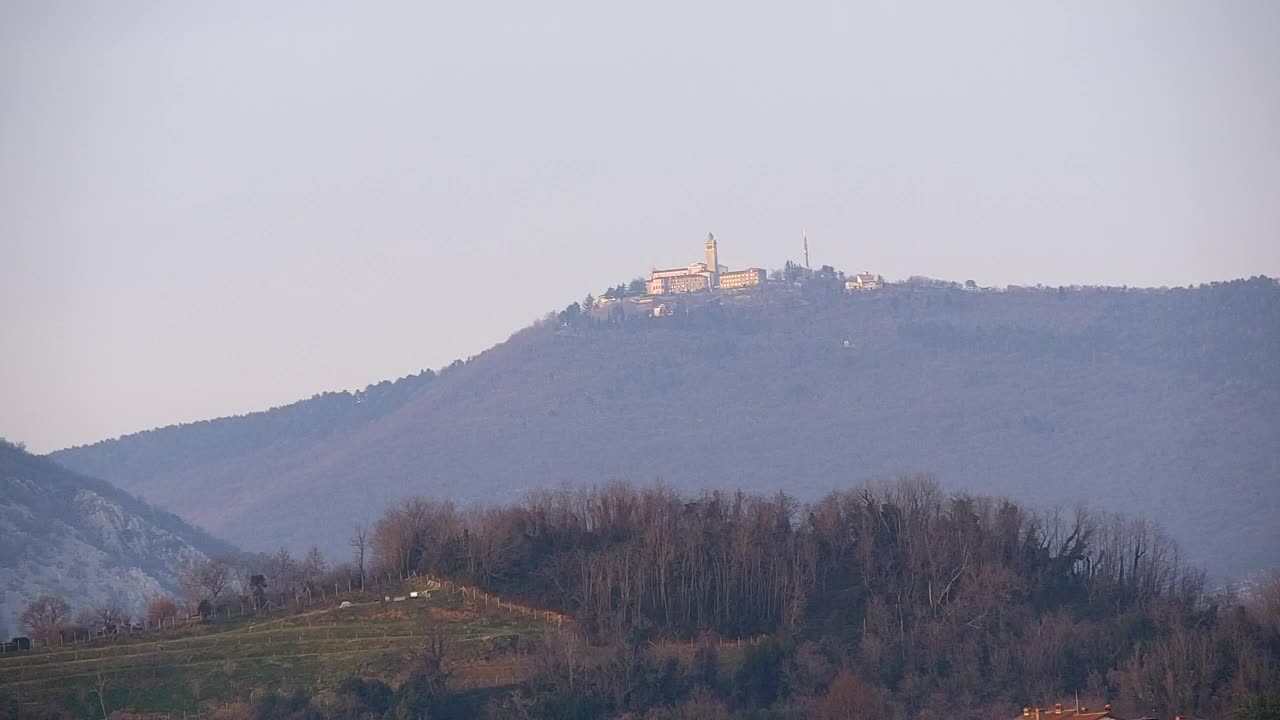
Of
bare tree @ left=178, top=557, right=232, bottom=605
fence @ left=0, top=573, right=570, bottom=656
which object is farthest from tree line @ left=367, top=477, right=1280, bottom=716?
bare tree @ left=178, top=557, right=232, bottom=605

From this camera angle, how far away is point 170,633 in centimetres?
8119

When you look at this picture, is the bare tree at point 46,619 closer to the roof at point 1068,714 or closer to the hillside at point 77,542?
the hillside at point 77,542

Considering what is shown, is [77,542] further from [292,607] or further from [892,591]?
[892,591]

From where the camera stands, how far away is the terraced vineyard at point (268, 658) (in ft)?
240

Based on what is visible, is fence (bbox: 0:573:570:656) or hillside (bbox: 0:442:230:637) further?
hillside (bbox: 0:442:230:637)

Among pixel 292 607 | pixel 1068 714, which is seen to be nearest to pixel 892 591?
pixel 1068 714

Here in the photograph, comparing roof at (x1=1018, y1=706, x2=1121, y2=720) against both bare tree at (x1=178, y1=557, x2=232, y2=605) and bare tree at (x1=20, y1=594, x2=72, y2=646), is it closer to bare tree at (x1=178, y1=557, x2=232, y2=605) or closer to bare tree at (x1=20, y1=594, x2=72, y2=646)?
bare tree at (x1=178, y1=557, x2=232, y2=605)

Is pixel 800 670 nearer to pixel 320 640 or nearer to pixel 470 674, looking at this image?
pixel 470 674

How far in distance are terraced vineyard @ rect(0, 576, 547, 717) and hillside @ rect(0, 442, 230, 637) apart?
141 feet

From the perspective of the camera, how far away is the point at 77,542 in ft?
495

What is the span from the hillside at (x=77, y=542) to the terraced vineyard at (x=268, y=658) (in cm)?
4307

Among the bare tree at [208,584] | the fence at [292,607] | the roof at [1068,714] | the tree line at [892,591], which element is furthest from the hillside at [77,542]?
the roof at [1068,714]

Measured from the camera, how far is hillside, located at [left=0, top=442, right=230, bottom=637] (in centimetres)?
13625

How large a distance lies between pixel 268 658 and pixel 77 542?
79396mm
